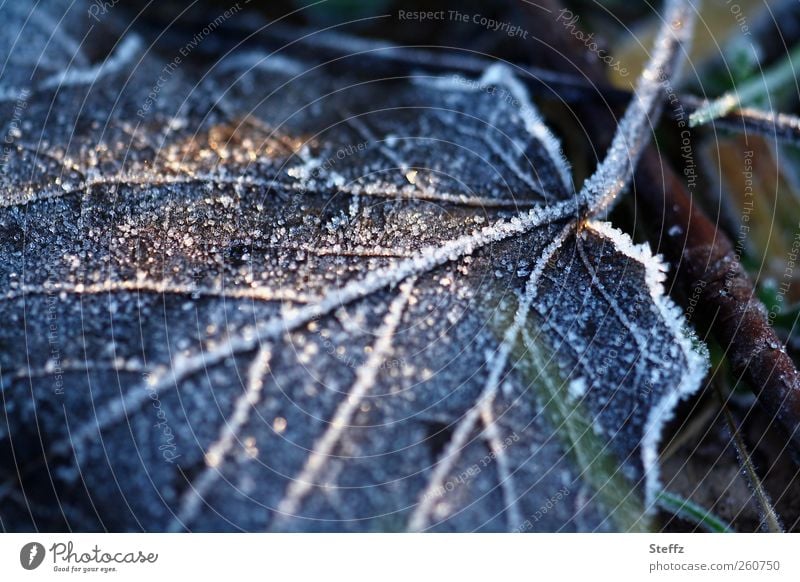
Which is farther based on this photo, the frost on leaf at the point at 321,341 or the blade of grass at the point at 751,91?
the blade of grass at the point at 751,91

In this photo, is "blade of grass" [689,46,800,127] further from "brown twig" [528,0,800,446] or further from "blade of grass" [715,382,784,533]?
"blade of grass" [715,382,784,533]

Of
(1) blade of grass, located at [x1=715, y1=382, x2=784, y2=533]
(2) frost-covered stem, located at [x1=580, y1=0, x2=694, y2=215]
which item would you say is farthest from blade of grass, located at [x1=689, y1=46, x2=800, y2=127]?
(1) blade of grass, located at [x1=715, y1=382, x2=784, y2=533]

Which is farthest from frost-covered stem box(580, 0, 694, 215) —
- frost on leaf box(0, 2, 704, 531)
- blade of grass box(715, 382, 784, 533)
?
blade of grass box(715, 382, 784, 533)

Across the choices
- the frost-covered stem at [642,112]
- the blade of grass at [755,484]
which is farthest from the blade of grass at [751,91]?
the blade of grass at [755,484]

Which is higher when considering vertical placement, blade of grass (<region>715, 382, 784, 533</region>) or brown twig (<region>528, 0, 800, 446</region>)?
brown twig (<region>528, 0, 800, 446</region>)

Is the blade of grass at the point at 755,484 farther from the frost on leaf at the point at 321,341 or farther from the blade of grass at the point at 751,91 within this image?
the blade of grass at the point at 751,91

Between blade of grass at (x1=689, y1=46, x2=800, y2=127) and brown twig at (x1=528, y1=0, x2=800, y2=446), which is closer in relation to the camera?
brown twig at (x1=528, y1=0, x2=800, y2=446)


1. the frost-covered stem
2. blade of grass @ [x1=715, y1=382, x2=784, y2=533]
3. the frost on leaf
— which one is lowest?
blade of grass @ [x1=715, y1=382, x2=784, y2=533]

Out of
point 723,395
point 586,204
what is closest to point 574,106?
point 586,204

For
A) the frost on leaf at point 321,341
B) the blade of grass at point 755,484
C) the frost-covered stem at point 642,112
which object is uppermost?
the frost-covered stem at point 642,112
